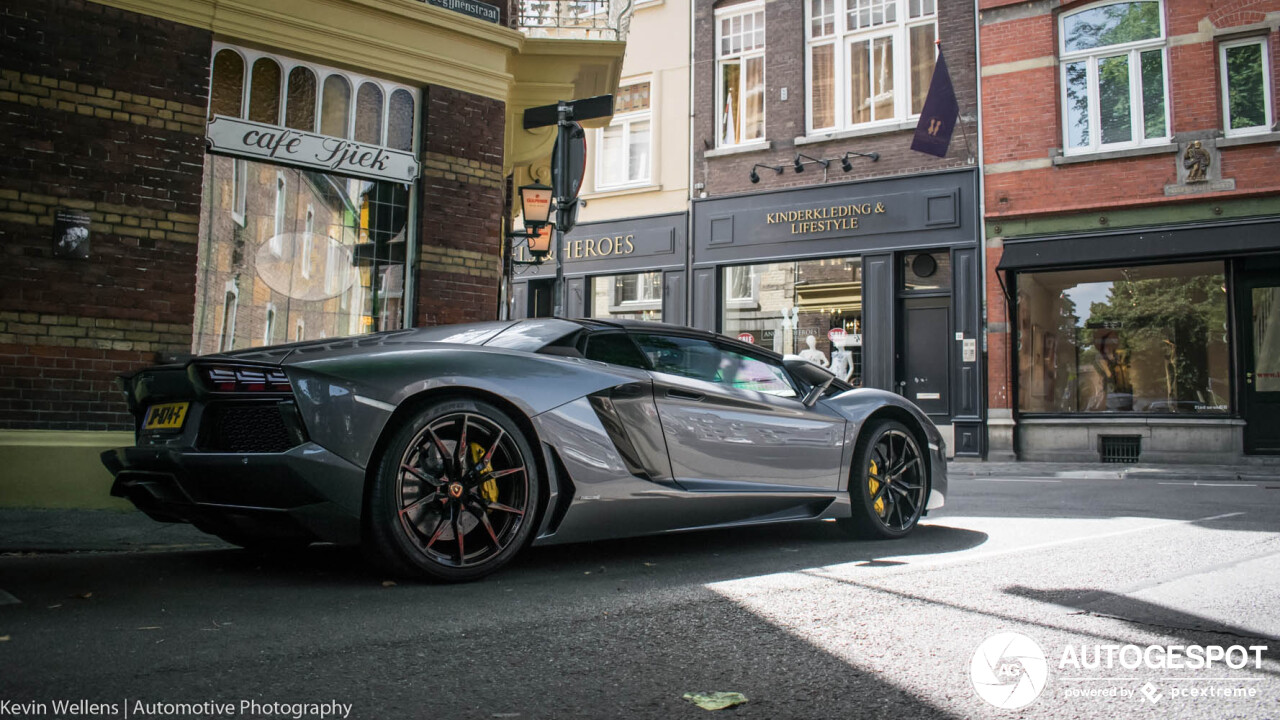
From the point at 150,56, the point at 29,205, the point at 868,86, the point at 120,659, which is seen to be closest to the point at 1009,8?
the point at 868,86

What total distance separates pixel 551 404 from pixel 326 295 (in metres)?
4.94

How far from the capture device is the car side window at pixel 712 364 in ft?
15.1

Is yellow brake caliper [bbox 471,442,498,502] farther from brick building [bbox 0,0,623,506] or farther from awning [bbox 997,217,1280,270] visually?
awning [bbox 997,217,1280,270]

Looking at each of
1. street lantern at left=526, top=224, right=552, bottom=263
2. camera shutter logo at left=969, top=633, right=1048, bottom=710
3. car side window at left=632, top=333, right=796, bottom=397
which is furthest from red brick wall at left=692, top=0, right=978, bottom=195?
camera shutter logo at left=969, top=633, right=1048, bottom=710

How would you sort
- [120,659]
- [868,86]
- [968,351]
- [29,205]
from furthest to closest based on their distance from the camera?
[868,86] < [968,351] < [29,205] < [120,659]

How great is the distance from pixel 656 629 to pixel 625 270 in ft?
52.9

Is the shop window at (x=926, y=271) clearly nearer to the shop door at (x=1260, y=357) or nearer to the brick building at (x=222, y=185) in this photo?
the shop door at (x=1260, y=357)

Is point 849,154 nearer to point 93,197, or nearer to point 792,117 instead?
point 792,117

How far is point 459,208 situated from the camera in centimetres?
895

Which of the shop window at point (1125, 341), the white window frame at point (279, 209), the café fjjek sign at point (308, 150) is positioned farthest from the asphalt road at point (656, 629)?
the shop window at point (1125, 341)

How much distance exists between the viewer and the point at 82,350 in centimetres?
661

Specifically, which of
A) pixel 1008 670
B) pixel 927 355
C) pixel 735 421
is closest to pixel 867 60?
pixel 927 355

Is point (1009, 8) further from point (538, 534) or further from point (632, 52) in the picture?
point (538, 534)

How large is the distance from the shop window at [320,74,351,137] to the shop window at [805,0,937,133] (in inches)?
418
